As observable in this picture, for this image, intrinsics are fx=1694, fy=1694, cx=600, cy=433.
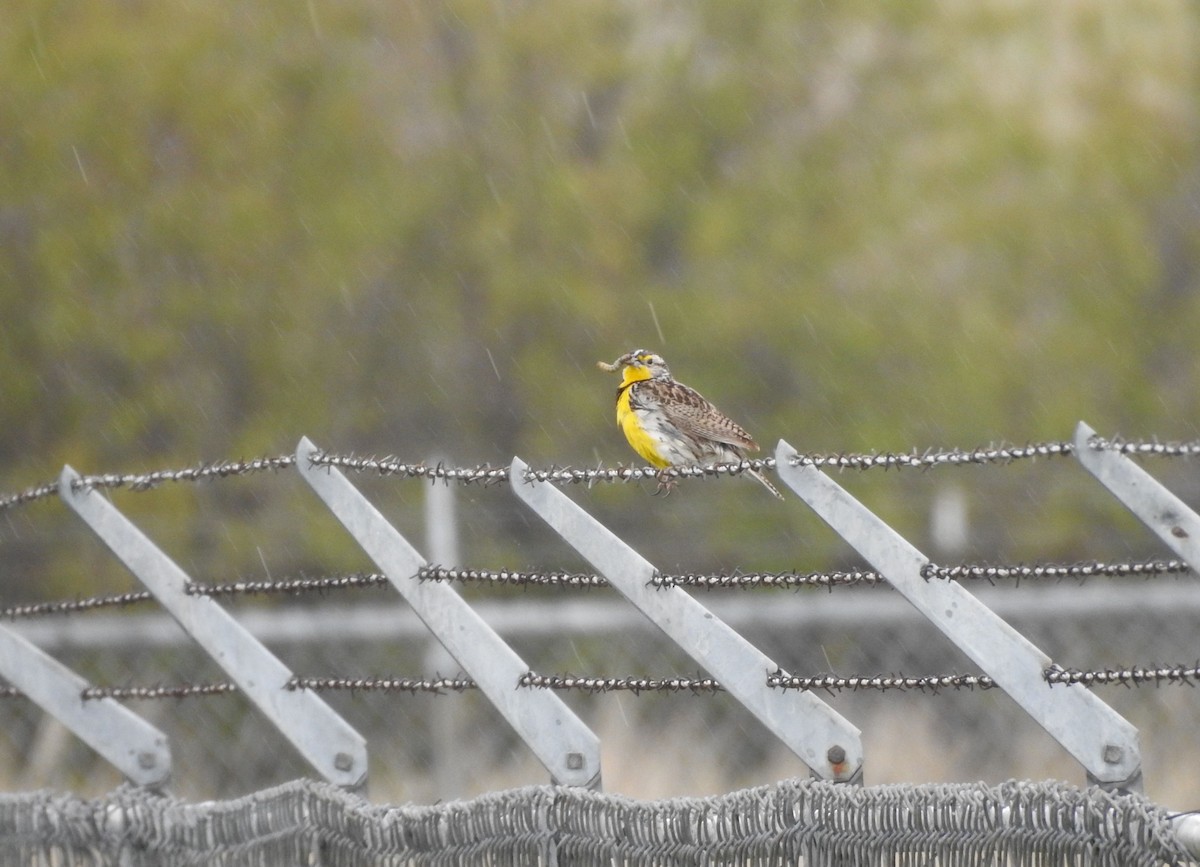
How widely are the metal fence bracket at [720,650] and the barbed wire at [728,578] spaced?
0.18 ft

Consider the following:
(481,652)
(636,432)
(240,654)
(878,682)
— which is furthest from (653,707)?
(878,682)

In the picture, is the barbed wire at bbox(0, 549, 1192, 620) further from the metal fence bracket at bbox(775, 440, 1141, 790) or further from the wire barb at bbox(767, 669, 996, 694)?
the wire barb at bbox(767, 669, 996, 694)

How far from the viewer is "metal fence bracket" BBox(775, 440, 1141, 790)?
3.56m

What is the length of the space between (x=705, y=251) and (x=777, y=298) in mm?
1164

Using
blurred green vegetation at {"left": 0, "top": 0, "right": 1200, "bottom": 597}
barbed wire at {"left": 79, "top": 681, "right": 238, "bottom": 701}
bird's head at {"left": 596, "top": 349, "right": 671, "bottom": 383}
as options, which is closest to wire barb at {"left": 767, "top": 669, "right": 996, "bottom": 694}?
barbed wire at {"left": 79, "top": 681, "right": 238, "bottom": 701}

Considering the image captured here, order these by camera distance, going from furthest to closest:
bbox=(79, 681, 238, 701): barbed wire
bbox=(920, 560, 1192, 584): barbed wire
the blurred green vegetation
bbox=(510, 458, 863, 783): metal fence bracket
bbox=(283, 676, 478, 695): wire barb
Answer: the blurred green vegetation < bbox=(79, 681, 238, 701): barbed wire < bbox=(283, 676, 478, 695): wire barb < bbox=(510, 458, 863, 783): metal fence bracket < bbox=(920, 560, 1192, 584): barbed wire

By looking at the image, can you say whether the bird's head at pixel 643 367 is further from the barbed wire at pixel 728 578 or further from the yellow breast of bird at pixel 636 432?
the barbed wire at pixel 728 578

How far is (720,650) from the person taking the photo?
3.98m

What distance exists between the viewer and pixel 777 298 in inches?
806

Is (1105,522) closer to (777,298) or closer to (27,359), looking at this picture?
(777,298)

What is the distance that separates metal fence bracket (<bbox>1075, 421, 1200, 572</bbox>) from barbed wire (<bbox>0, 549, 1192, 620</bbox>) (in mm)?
62

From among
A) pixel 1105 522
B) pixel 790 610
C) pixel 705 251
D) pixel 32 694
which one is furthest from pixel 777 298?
pixel 32 694

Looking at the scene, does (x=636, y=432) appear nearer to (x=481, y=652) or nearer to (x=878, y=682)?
(x=481, y=652)

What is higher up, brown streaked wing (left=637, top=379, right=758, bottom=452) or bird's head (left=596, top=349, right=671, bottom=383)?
bird's head (left=596, top=349, right=671, bottom=383)
